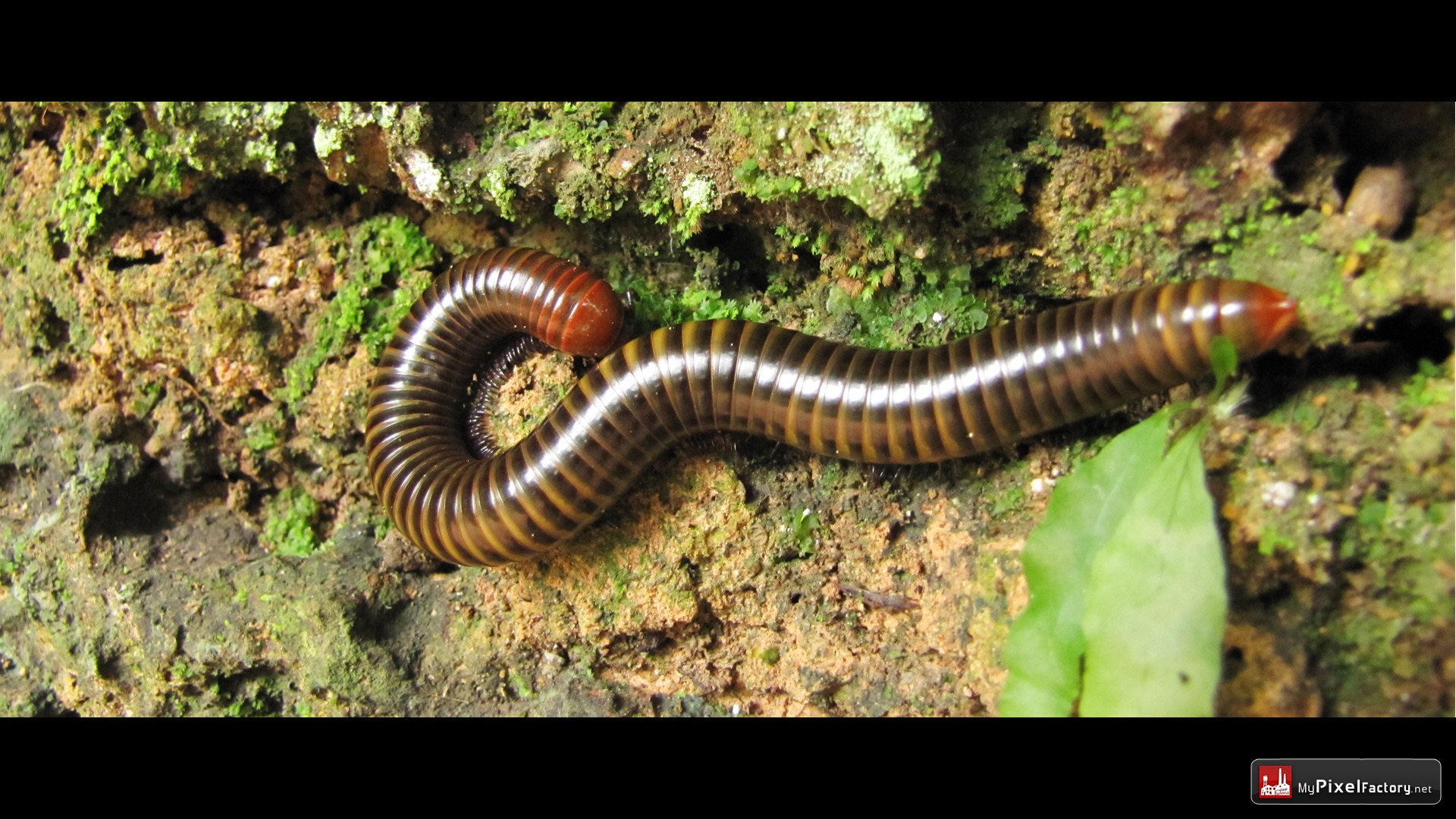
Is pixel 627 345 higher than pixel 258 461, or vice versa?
pixel 627 345

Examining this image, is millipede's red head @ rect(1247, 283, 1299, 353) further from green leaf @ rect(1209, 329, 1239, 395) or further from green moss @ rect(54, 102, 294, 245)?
green moss @ rect(54, 102, 294, 245)

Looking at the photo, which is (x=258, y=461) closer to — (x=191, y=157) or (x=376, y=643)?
(x=376, y=643)

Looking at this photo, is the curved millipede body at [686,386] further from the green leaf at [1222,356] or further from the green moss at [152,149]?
the green moss at [152,149]

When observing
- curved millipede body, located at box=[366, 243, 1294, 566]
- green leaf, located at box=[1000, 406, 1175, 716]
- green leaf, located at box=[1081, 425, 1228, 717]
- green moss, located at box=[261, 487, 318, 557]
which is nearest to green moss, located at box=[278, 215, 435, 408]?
curved millipede body, located at box=[366, 243, 1294, 566]

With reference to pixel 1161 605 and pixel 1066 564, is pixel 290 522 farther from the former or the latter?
pixel 1161 605

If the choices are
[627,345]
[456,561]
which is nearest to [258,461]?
[456,561]
